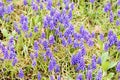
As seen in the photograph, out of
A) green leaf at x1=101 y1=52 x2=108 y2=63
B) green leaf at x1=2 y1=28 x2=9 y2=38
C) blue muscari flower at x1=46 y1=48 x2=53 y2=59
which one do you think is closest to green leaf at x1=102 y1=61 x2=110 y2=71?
green leaf at x1=101 y1=52 x2=108 y2=63

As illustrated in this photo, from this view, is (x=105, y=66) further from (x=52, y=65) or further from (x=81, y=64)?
(x=52, y=65)

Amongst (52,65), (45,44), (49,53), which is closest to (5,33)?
(45,44)

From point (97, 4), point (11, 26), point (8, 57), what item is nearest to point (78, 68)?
point (8, 57)

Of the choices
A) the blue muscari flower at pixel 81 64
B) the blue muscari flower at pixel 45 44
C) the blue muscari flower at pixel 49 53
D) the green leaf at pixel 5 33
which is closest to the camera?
the blue muscari flower at pixel 81 64

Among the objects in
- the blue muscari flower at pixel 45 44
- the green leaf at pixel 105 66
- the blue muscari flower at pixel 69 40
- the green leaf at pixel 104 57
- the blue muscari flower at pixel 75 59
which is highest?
the blue muscari flower at pixel 69 40

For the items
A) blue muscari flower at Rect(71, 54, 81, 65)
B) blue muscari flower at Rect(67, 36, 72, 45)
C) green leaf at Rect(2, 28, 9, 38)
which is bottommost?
blue muscari flower at Rect(71, 54, 81, 65)

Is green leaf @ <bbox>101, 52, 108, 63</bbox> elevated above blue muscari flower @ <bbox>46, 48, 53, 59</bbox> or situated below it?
above

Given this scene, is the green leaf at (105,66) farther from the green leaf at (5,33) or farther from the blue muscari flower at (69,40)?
the green leaf at (5,33)

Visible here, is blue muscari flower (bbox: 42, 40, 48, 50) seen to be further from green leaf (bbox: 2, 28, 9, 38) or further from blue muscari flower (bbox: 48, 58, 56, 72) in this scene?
green leaf (bbox: 2, 28, 9, 38)

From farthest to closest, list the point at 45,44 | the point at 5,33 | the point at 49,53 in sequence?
1. the point at 5,33
2. the point at 45,44
3. the point at 49,53

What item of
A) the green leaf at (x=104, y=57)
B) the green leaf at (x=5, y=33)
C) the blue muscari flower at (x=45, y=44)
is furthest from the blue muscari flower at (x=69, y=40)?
the green leaf at (x=5, y=33)

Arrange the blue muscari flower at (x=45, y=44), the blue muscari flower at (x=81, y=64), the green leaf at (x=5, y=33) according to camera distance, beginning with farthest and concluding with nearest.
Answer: the green leaf at (x=5, y=33), the blue muscari flower at (x=45, y=44), the blue muscari flower at (x=81, y=64)

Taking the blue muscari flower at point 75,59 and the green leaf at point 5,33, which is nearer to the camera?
the blue muscari flower at point 75,59
